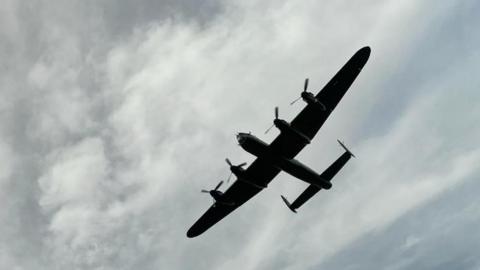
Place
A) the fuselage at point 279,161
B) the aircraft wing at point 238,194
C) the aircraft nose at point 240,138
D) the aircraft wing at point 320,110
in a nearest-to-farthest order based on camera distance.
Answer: the aircraft nose at point 240,138 → the aircraft wing at point 320,110 → the fuselage at point 279,161 → the aircraft wing at point 238,194

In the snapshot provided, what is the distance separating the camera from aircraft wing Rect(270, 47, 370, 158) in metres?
40.4

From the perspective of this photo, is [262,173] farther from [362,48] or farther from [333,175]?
[362,48]

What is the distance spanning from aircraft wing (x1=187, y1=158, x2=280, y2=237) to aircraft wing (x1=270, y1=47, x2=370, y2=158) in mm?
2998

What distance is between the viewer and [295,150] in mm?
43531

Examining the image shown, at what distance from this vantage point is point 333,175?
155 feet

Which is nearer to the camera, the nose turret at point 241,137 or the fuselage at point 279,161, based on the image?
the nose turret at point 241,137

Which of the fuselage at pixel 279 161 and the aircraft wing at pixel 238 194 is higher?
the aircraft wing at pixel 238 194

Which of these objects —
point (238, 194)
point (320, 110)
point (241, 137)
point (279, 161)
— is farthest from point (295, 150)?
point (238, 194)

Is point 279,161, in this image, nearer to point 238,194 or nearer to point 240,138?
point 240,138

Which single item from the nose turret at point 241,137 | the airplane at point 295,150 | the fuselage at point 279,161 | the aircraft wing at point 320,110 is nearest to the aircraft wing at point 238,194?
the airplane at point 295,150

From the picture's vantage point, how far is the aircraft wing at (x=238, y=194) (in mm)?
45562

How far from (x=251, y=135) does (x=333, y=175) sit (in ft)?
37.7

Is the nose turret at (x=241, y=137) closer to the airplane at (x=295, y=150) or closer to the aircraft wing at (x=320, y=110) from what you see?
the airplane at (x=295, y=150)

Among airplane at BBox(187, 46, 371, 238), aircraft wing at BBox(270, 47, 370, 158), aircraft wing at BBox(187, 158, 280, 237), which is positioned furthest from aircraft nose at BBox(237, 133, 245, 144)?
aircraft wing at BBox(187, 158, 280, 237)
